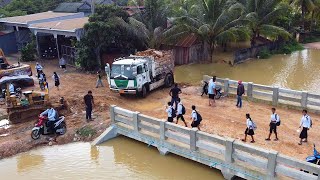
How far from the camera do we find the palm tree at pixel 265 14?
28609mm

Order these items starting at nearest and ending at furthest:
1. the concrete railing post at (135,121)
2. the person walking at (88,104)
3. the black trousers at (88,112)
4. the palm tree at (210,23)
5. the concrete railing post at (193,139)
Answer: the concrete railing post at (193,139)
the concrete railing post at (135,121)
the person walking at (88,104)
the black trousers at (88,112)
the palm tree at (210,23)

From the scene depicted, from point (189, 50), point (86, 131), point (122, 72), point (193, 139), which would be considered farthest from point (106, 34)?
point (193, 139)

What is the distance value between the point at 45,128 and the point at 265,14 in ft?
72.9

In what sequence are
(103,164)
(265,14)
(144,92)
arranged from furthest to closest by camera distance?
1. (265,14)
2. (144,92)
3. (103,164)

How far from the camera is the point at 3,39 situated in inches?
1277

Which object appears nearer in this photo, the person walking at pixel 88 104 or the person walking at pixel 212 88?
the person walking at pixel 88 104

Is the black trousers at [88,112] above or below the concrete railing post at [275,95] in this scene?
below

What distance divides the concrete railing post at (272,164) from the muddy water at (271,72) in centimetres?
1242

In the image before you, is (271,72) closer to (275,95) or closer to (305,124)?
(275,95)

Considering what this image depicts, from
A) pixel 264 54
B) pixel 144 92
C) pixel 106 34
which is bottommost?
pixel 144 92

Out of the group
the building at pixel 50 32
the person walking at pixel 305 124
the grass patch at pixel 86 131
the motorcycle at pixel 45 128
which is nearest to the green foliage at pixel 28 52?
the building at pixel 50 32

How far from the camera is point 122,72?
57.5 feet

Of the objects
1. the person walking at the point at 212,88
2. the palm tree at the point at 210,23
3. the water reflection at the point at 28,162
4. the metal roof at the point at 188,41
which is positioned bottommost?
the water reflection at the point at 28,162

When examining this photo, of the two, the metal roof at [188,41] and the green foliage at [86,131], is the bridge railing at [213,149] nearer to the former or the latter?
the green foliage at [86,131]
